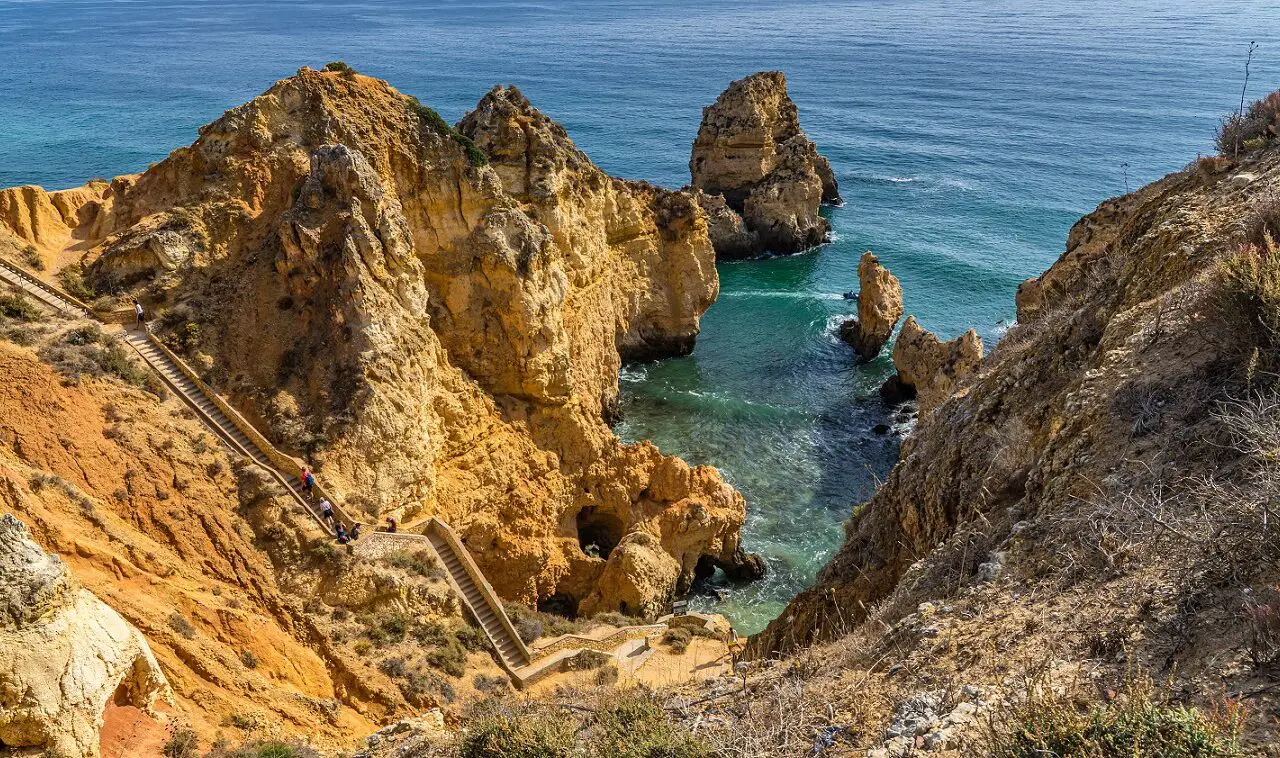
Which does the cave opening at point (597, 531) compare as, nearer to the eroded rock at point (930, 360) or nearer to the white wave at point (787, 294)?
the eroded rock at point (930, 360)

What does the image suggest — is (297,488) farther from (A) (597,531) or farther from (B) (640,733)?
(B) (640,733)

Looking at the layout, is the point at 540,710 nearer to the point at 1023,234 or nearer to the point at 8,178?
the point at 1023,234

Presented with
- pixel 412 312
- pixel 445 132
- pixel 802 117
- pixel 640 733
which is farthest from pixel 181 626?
pixel 802 117

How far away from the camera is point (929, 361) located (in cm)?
3872

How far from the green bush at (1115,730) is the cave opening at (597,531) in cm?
2456

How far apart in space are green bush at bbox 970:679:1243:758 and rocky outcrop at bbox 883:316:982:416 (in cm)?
2782

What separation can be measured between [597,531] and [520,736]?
73.1ft

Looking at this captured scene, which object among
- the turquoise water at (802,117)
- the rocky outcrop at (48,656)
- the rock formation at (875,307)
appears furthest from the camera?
the rock formation at (875,307)

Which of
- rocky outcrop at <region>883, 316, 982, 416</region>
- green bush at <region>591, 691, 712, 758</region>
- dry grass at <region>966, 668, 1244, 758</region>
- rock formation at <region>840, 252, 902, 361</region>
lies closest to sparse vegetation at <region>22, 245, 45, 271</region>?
green bush at <region>591, 691, 712, 758</region>

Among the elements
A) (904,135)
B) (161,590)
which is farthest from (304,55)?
(161,590)

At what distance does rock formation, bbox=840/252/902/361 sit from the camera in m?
45.2

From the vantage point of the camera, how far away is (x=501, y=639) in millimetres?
22234

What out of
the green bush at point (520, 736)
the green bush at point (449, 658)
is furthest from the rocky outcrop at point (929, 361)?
the green bush at point (520, 736)

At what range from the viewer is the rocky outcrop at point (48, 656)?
1150 centimetres
